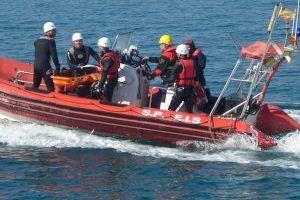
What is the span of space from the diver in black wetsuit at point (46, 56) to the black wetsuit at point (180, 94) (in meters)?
2.25

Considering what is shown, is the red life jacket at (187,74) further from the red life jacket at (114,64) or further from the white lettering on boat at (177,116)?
the red life jacket at (114,64)

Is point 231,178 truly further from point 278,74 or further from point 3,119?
point 278,74

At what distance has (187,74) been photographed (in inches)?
541

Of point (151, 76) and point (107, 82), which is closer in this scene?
point (107, 82)

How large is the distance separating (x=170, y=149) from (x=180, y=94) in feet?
3.28

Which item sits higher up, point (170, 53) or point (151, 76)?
point (170, 53)

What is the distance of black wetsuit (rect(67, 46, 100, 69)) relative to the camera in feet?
48.6

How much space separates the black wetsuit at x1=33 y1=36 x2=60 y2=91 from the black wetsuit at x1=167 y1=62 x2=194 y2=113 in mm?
2252

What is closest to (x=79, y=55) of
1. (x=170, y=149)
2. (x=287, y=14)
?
(x=170, y=149)

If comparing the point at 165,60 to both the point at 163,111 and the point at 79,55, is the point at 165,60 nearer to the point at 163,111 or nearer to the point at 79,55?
the point at 163,111

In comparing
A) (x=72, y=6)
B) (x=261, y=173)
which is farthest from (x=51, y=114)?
(x=72, y=6)

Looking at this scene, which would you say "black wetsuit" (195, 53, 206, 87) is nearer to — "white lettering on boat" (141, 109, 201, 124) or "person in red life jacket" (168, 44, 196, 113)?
"person in red life jacket" (168, 44, 196, 113)

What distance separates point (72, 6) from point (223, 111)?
21.9m

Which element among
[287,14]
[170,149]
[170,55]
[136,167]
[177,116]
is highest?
[287,14]
